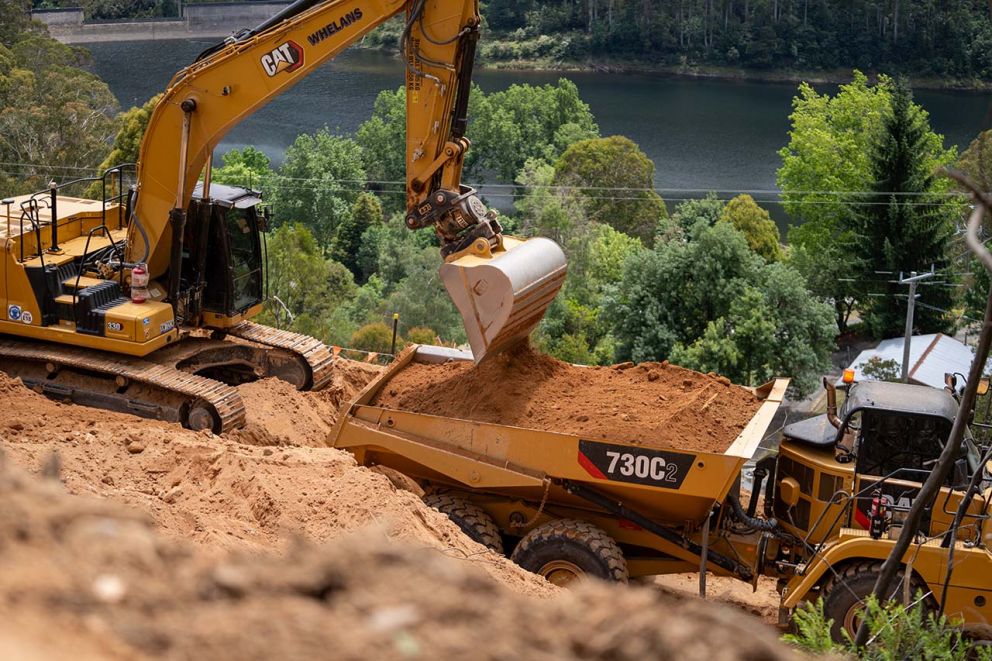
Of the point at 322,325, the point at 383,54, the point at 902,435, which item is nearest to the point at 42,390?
the point at 902,435

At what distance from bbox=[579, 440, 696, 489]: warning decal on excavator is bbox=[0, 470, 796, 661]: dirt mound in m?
6.26

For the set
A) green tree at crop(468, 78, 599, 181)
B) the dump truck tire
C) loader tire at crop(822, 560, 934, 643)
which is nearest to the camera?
loader tire at crop(822, 560, 934, 643)

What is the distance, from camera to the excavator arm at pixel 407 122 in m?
12.4

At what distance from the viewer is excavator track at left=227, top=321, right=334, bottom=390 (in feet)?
48.3

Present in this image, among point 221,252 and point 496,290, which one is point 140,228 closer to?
point 221,252

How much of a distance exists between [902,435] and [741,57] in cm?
7224

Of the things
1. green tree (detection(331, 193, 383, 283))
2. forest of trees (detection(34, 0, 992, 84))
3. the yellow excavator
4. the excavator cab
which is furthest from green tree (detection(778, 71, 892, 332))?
the yellow excavator

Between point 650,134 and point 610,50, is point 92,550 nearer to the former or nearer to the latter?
point 650,134

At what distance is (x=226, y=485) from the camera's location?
10.3 metres

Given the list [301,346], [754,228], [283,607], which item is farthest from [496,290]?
[754,228]

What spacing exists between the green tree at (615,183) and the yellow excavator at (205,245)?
35.5 metres

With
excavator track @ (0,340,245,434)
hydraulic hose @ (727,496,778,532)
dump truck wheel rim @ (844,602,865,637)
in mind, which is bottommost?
dump truck wheel rim @ (844,602,865,637)

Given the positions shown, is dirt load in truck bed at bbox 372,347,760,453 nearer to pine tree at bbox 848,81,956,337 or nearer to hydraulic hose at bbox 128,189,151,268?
hydraulic hose at bbox 128,189,151,268

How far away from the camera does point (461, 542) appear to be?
1030 centimetres
